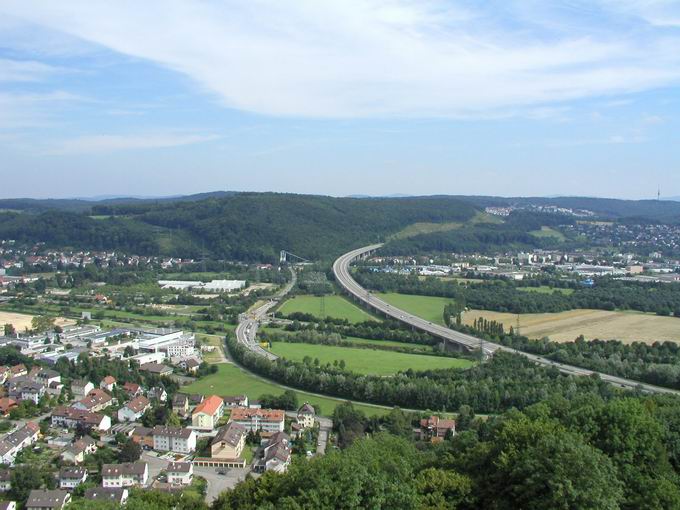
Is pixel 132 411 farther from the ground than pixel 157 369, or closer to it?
closer to it

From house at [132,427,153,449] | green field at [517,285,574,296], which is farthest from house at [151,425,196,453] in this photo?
green field at [517,285,574,296]

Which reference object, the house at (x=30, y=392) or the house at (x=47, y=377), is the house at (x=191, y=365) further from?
the house at (x=30, y=392)

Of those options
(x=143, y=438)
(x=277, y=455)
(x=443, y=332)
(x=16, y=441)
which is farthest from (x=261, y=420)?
(x=443, y=332)

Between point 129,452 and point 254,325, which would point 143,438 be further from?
point 254,325


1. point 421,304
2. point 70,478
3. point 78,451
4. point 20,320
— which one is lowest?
point 70,478

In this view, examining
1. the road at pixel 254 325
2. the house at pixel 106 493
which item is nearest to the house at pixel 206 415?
the house at pixel 106 493

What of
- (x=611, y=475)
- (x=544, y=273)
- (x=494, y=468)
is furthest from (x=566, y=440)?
(x=544, y=273)

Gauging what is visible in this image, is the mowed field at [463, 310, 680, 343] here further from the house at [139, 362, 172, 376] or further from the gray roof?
the gray roof
